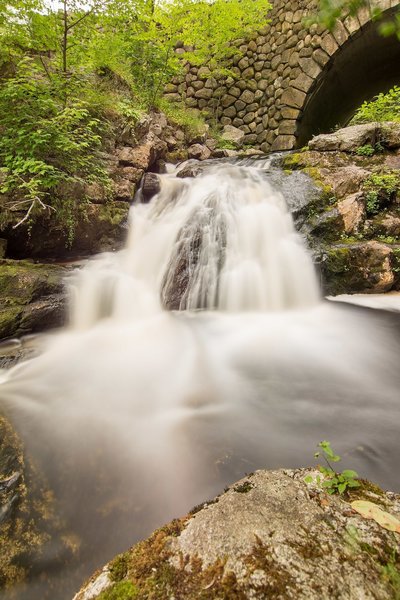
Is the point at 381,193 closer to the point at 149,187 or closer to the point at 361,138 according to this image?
the point at 361,138

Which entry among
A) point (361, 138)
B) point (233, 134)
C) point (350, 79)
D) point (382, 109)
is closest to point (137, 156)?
point (361, 138)

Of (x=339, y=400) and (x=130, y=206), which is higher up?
(x=130, y=206)

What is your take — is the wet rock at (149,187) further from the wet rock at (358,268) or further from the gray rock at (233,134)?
the gray rock at (233,134)

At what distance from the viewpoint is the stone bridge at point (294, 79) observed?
8.20 m

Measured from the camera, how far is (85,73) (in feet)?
16.9

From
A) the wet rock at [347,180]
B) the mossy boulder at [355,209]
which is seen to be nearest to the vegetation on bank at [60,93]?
the mossy boulder at [355,209]

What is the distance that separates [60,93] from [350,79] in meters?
8.99

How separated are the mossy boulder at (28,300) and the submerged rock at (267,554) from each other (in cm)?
292

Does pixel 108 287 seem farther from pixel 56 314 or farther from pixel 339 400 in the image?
pixel 339 400

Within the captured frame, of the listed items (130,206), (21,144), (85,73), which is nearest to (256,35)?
(85,73)

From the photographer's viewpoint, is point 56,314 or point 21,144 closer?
point 56,314

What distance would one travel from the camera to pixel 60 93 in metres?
4.37

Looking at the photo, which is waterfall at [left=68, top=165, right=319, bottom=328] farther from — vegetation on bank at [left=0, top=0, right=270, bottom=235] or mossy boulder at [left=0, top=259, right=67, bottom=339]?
vegetation on bank at [left=0, top=0, right=270, bottom=235]

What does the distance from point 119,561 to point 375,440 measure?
62.6 inches
